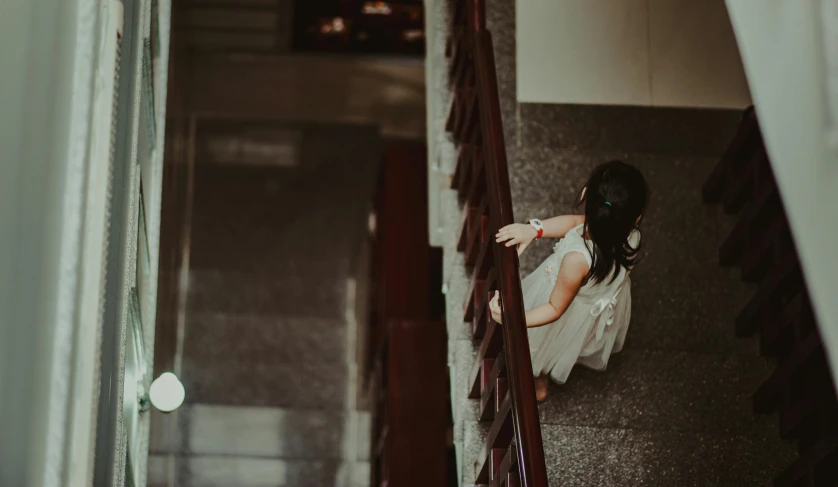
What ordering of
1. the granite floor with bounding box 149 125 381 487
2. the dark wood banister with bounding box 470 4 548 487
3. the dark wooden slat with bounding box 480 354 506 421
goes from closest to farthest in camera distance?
the dark wood banister with bounding box 470 4 548 487, the dark wooden slat with bounding box 480 354 506 421, the granite floor with bounding box 149 125 381 487

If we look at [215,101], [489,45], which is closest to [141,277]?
[489,45]

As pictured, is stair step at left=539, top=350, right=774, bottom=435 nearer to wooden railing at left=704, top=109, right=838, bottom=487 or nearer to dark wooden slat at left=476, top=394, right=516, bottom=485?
wooden railing at left=704, top=109, right=838, bottom=487

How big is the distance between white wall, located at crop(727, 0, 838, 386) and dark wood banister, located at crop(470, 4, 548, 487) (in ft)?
3.41

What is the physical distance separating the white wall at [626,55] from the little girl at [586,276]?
5.56ft

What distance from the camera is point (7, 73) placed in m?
2.21

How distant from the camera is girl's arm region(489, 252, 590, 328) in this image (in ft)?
11.2

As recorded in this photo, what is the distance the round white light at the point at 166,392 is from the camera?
416cm

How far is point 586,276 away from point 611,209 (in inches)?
9.3

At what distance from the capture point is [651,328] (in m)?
4.28

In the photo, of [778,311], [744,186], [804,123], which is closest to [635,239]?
[778,311]

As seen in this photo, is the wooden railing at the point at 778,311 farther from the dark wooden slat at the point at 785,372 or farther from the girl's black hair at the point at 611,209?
the girl's black hair at the point at 611,209

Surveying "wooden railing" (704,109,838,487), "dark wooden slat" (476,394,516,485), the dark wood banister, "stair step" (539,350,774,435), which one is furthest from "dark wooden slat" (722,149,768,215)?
"dark wooden slat" (476,394,516,485)

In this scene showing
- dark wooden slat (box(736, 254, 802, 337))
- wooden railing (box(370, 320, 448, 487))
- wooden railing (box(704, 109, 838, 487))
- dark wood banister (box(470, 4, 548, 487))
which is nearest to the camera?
dark wood banister (box(470, 4, 548, 487))

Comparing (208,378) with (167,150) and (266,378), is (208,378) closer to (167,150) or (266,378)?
(266,378)
